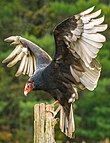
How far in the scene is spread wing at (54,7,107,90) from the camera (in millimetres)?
7168

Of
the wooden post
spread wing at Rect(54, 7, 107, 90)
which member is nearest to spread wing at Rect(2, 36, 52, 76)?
spread wing at Rect(54, 7, 107, 90)

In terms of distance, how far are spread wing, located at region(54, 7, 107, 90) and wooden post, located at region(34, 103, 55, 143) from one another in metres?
0.88

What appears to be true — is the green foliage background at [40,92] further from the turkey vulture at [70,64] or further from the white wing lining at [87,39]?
the white wing lining at [87,39]

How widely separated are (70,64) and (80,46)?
0.38m

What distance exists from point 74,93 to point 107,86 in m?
11.0

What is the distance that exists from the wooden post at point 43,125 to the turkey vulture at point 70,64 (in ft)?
3.01

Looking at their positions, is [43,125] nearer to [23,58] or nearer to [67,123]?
[67,123]

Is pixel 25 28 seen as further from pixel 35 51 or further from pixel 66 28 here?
pixel 66 28

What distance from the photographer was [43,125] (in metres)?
6.64

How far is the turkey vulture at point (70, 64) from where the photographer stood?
726 centimetres

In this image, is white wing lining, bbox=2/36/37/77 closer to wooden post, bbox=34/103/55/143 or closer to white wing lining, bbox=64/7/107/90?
white wing lining, bbox=64/7/107/90

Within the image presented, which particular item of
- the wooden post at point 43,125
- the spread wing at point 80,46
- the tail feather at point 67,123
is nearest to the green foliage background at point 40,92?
the tail feather at point 67,123

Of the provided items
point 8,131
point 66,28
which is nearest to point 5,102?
point 8,131

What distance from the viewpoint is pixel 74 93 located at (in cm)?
795
